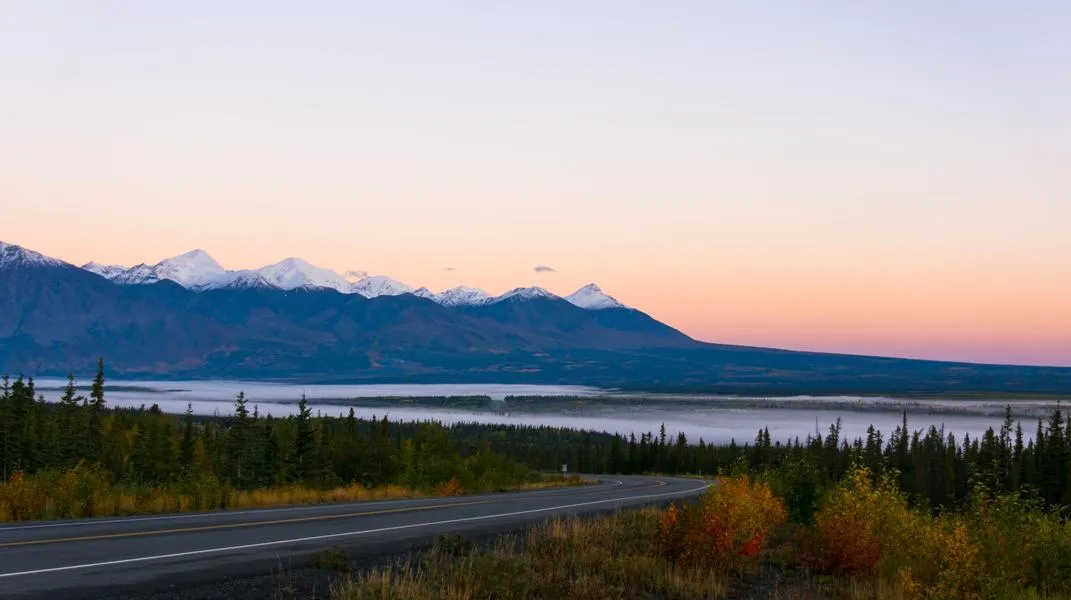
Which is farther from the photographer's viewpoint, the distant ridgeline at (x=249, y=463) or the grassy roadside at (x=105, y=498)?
the distant ridgeline at (x=249, y=463)

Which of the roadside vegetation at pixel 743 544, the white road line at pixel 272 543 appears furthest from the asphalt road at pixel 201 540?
the roadside vegetation at pixel 743 544

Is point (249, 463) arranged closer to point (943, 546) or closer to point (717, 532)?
point (717, 532)

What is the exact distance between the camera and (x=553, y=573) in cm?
1599

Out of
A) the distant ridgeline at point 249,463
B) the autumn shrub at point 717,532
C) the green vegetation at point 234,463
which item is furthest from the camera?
the green vegetation at point 234,463

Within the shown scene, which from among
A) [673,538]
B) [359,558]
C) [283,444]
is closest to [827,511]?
[673,538]

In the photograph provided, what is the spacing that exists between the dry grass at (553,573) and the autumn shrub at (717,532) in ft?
1.32

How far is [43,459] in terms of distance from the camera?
52.0 metres

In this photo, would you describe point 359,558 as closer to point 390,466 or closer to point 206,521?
point 206,521

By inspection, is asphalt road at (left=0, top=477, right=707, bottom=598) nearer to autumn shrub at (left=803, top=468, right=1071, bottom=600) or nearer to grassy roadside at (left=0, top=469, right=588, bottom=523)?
grassy roadside at (left=0, top=469, right=588, bottom=523)

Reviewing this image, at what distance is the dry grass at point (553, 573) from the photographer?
1345 centimetres

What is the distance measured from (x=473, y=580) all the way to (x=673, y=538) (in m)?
5.69

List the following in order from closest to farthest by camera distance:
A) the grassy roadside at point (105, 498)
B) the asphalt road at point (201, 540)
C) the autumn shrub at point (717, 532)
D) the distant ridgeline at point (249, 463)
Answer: the asphalt road at point (201, 540) < the autumn shrub at point (717, 532) < the grassy roadside at point (105, 498) < the distant ridgeline at point (249, 463)

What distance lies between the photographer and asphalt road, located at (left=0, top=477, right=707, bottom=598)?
13000 millimetres

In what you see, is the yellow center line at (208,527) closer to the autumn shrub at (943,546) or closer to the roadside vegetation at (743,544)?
the roadside vegetation at (743,544)
